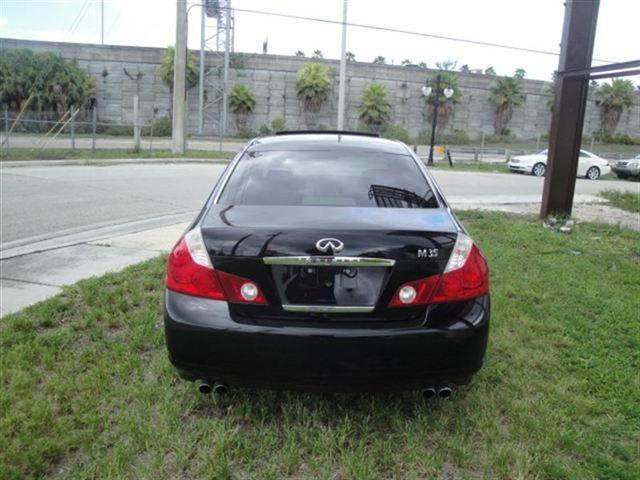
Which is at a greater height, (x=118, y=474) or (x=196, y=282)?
(x=196, y=282)

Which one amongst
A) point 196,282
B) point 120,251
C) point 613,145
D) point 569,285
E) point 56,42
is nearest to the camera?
point 196,282

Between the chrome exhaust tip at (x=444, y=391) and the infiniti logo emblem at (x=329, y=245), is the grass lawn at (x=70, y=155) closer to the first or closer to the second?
the infiniti logo emblem at (x=329, y=245)

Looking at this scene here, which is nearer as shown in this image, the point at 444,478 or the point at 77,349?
the point at 444,478

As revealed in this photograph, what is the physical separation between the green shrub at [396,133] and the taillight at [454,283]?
130ft

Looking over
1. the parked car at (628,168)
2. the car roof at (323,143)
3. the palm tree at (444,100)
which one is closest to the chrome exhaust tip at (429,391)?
the car roof at (323,143)

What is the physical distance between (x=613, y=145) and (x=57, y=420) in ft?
173

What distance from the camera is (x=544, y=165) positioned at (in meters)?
25.9

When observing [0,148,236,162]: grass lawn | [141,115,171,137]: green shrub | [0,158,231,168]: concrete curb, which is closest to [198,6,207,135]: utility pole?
[141,115,171,137]: green shrub

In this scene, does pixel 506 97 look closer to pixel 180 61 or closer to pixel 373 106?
pixel 373 106

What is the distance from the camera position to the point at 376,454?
2744 mm

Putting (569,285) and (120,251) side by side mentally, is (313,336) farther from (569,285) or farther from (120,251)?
(120,251)

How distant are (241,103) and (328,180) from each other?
40845 millimetres

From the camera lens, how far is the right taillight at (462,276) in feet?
8.83

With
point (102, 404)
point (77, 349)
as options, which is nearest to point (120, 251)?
point (77, 349)
